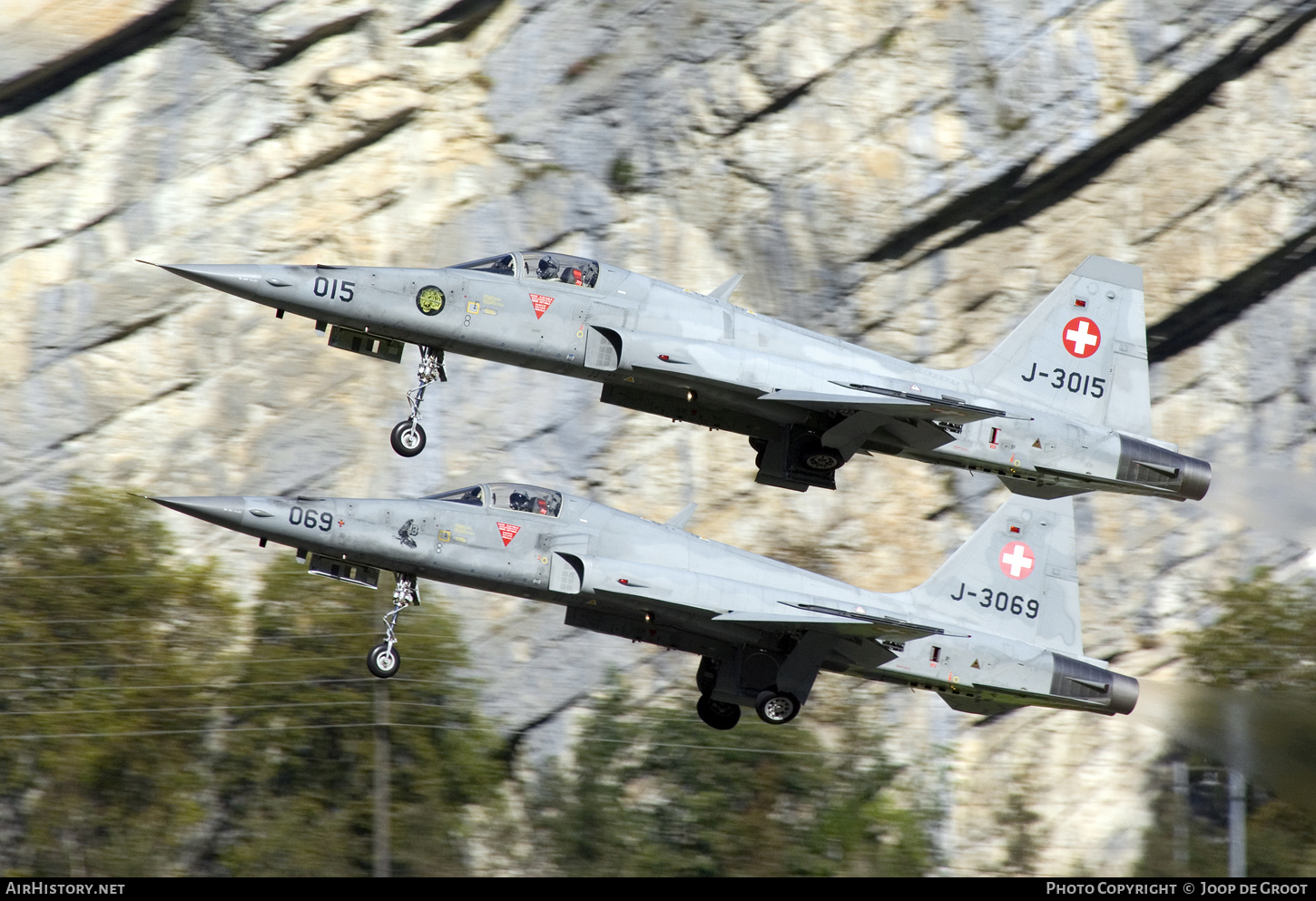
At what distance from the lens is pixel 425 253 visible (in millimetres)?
31672

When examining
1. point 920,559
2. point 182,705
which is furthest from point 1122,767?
point 182,705

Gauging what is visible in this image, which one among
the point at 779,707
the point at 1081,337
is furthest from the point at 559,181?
the point at 779,707

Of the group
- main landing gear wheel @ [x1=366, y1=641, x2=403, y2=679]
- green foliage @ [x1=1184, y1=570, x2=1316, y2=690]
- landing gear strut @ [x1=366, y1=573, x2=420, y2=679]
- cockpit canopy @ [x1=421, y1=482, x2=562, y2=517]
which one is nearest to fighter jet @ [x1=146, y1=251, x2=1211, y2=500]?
cockpit canopy @ [x1=421, y1=482, x2=562, y2=517]

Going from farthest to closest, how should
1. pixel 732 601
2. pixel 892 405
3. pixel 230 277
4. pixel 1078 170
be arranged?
pixel 1078 170 < pixel 892 405 < pixel 732 601 < pixel 230 277

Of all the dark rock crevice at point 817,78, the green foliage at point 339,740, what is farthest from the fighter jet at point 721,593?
the dark rock crevice at point 817,78

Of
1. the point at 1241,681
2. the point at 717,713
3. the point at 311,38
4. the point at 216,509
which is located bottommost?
the point at 1241,681

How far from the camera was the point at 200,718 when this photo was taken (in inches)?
1225

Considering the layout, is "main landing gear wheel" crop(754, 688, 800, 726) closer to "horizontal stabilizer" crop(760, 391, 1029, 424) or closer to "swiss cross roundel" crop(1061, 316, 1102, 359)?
"horizontal stabilizer" crop(760, 391, 1029, 424)

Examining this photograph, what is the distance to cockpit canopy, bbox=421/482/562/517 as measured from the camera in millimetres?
18812

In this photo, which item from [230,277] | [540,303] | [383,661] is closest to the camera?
[230,277]

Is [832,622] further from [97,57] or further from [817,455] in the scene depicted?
[97,57]

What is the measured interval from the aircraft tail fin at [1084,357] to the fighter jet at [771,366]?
24mm

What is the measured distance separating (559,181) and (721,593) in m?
15.2
